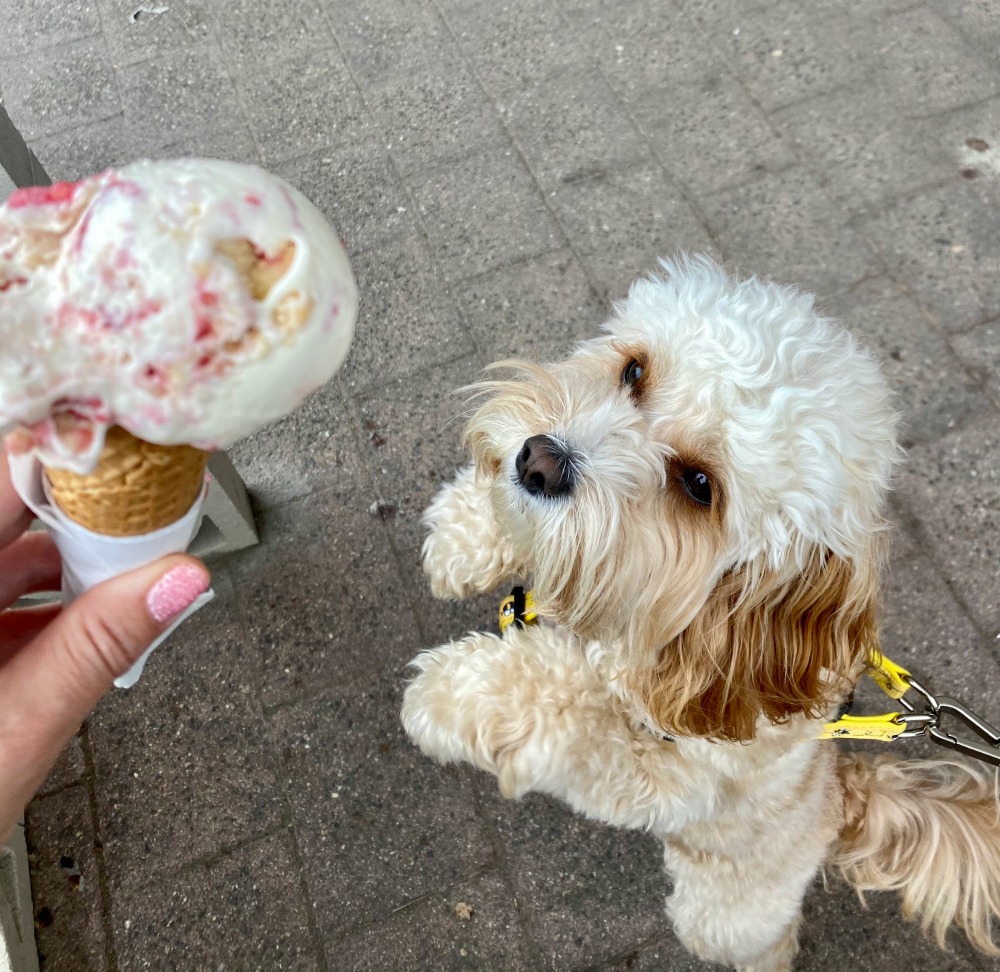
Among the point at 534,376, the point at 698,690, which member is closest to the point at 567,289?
the point at 534,376

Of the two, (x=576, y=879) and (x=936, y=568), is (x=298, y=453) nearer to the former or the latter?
(x=576, y=879)

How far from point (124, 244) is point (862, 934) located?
2.66 metres

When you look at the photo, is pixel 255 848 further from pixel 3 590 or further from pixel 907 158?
pixel 907 158

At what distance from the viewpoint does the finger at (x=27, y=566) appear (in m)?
1.57

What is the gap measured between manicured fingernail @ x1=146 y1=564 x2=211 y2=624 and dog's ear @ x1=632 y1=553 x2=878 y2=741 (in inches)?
38.7

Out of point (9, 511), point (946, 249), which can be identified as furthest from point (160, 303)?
point (946, 249)

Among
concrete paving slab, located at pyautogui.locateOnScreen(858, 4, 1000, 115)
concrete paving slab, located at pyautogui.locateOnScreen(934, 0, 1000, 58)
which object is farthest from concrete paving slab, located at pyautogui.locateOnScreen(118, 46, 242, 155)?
concrete paving slab, located at pyautogui.locateOnScreen(934, 0, 1000, 58)

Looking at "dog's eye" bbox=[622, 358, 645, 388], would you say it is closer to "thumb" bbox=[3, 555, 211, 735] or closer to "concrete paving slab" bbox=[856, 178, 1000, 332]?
"thumb" bbox=[3, 555, 211, 735]

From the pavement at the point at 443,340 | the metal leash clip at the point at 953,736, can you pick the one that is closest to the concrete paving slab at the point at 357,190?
the pavement at the point at 443,340

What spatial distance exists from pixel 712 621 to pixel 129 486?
1.15 meters

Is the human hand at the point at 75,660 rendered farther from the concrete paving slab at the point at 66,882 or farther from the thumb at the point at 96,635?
the concrete paving slab at the point at 66,882

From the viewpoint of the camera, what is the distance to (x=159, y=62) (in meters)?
3.64

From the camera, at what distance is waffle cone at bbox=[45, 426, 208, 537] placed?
1.05 m

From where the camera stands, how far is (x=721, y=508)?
60.7 inches
